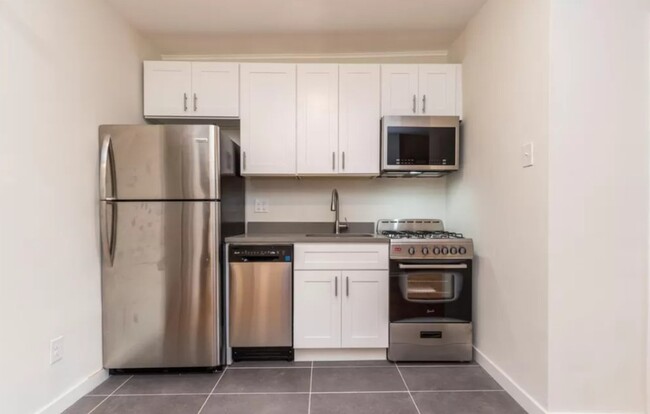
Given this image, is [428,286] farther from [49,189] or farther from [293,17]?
[49,189]

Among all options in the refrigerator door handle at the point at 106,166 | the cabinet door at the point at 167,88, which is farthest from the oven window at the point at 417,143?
the refrigerator door handle at the point at 106,166

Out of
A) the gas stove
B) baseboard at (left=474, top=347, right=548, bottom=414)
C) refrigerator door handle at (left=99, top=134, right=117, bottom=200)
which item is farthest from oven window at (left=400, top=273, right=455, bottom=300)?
refrigerator door handle at (left=99, top=134, right=117, bottom=200)

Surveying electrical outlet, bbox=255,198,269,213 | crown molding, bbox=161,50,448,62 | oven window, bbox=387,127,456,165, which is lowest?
electrical outlet, bbox=255,198,269,213

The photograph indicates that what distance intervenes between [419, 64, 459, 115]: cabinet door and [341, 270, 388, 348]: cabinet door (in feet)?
4.37

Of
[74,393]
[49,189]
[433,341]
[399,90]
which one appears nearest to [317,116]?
[399,90]

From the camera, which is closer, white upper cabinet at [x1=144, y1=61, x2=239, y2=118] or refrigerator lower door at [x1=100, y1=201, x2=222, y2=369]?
refrigerator lower door at [x1=100, y1=201, x2=222, y2=369]

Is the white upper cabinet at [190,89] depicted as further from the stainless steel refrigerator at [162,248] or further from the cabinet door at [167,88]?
the stainless steel refrigerator at [162,248]

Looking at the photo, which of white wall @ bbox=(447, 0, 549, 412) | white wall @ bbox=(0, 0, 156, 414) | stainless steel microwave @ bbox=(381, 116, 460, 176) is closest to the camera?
white wall @ bbox=(0, 0, 156, 414)

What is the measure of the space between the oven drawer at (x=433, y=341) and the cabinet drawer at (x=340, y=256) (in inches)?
18.5

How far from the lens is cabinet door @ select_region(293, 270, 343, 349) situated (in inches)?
92.7

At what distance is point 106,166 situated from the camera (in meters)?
2.05

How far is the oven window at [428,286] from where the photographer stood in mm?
2346

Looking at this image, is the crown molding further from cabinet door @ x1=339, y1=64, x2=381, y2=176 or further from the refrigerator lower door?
the refrigerator lower door

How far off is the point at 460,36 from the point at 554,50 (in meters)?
1.20
